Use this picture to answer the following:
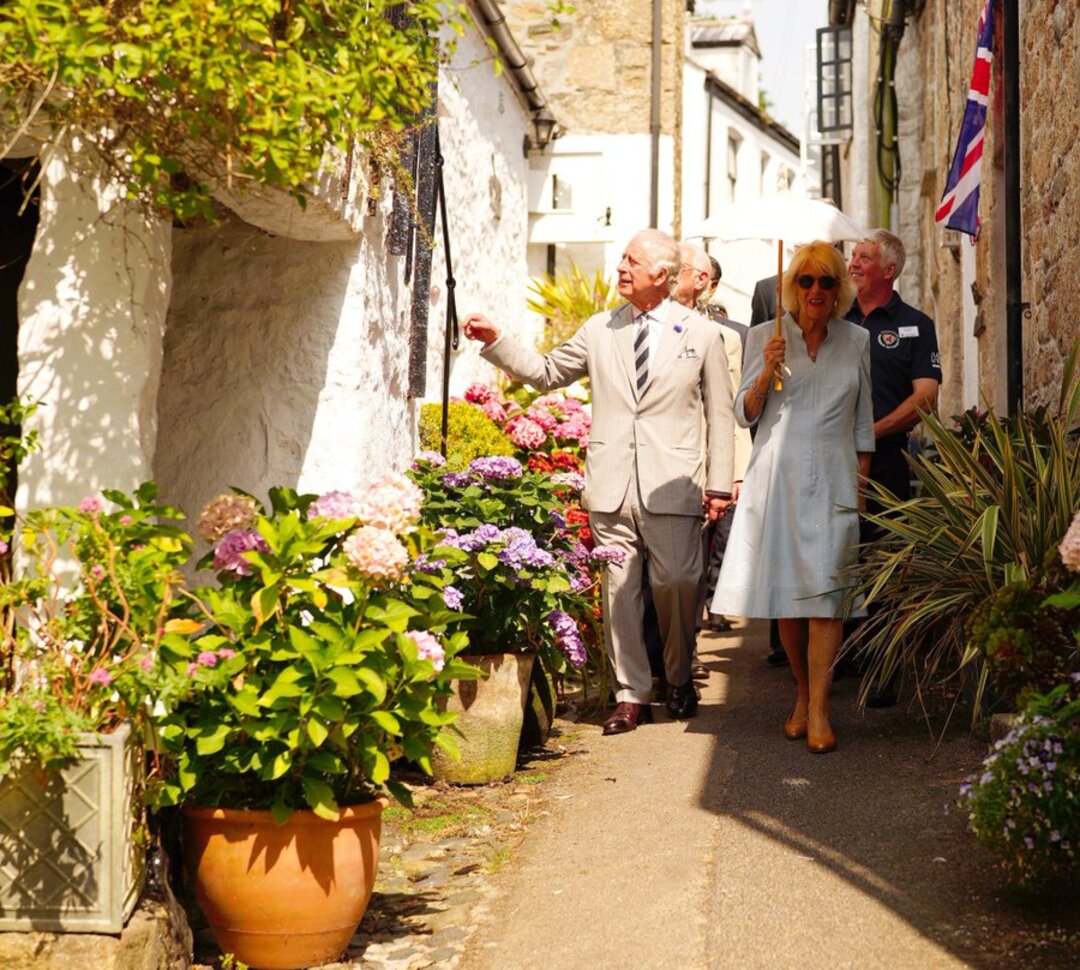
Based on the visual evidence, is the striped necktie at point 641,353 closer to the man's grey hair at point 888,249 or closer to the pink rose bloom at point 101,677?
the man's grey hair at point 888,249

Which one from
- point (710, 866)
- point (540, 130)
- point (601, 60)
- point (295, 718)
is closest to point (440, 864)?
point (710, 866)

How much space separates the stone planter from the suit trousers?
316cm

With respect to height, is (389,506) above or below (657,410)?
below

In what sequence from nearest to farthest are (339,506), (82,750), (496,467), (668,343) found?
(82,750)
(339,506)
(496,467)
(668,343)

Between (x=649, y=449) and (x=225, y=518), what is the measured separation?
2705 millimetres

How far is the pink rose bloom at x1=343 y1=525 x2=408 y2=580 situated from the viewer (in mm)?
3664

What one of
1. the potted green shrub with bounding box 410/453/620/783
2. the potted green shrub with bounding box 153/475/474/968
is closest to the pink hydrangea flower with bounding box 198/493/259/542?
the potted green shrub with bounding box 153/475/474/968

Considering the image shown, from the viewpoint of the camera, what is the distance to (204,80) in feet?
11.8

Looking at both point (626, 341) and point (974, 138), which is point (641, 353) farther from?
point (974, 138)

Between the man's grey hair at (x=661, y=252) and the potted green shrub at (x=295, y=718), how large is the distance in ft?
9.17

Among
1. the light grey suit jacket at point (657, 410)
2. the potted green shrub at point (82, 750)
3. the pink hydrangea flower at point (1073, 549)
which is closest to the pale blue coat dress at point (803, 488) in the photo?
the light grey suit jacket at point (657, 410)

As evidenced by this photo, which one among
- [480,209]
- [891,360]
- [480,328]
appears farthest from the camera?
[480,209]

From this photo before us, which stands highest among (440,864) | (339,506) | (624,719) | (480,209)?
(480,209)

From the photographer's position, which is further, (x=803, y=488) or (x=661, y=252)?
(x=661, y=252)
